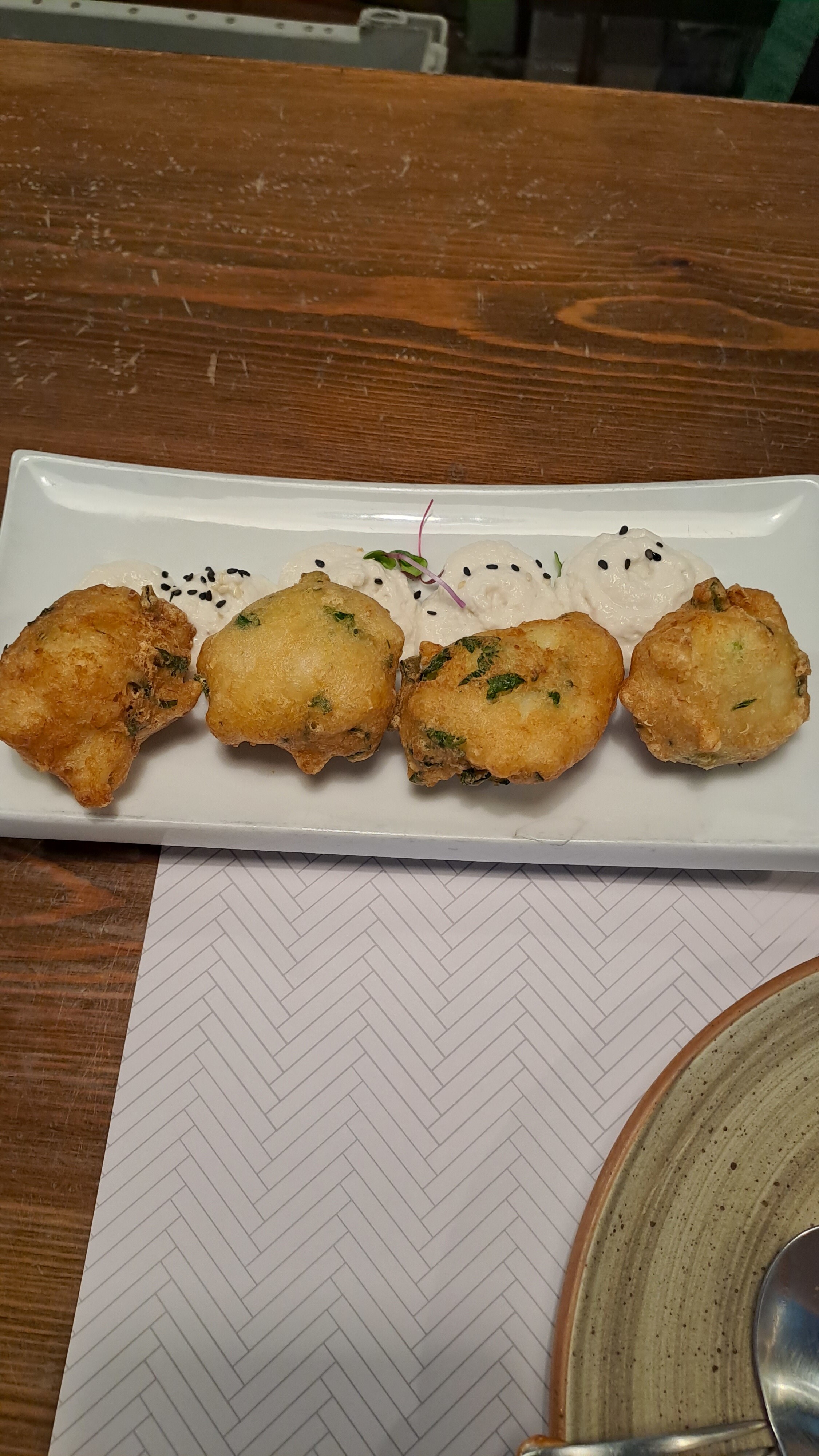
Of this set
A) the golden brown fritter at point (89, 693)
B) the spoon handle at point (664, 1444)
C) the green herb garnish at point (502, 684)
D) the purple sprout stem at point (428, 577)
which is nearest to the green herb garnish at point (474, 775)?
the green herb garnish at point (502, 684)

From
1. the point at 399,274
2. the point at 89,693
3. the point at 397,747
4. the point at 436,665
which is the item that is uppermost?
the point at 399,274

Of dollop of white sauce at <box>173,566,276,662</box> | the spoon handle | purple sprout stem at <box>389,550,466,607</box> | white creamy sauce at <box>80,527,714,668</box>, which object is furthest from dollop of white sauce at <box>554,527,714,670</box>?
the spoon handle

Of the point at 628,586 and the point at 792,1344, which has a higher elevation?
the point at 628,586

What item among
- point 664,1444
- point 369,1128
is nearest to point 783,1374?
point 664,1444

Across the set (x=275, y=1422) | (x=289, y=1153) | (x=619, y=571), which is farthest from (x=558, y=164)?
(x=275, y=1422)

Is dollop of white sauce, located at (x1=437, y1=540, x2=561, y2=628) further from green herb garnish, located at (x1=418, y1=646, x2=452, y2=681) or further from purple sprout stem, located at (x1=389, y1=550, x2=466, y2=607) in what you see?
green herb garnish, located at (x1=418, y1=646, x2=452, y2=681)

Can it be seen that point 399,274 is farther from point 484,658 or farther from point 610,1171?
point 610,1171
